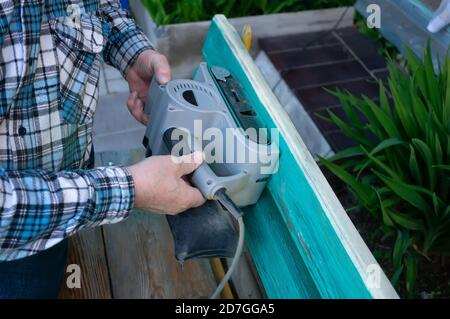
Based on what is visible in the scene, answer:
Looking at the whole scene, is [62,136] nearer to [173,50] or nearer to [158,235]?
[158,235]

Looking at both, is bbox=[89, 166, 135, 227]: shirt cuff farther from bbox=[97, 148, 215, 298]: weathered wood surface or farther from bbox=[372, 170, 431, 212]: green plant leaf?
bbox=[372, 170, 431, 212]: green plant leaf

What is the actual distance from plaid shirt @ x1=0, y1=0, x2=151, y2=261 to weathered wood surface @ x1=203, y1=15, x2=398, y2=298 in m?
0.29

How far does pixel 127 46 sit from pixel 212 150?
1.41 ft

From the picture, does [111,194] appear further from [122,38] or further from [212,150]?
[122,38]

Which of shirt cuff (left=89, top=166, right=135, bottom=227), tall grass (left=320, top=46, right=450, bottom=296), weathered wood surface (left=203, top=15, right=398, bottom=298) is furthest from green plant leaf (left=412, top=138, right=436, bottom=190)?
shirt cuff (left=89, top=166, right=135, bottom=227)

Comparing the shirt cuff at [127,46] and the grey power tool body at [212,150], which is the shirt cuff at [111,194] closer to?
the grey power tool body at [212,150]

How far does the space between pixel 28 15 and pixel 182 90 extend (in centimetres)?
32

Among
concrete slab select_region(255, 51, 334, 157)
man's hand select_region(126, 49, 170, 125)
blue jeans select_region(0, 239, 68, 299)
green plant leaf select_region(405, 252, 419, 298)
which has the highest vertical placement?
man's hand select_region(126, 49, 170, 125)

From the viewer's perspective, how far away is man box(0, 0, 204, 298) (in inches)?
32.9

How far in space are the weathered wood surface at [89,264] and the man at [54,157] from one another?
56 millimetres

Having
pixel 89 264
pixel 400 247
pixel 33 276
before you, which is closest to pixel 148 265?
pixel 89 264

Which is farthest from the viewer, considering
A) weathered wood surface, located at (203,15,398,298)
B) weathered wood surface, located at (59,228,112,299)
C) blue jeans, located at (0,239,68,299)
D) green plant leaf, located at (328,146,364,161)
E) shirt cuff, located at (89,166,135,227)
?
green plant leaf, located at (328,146,364,161)

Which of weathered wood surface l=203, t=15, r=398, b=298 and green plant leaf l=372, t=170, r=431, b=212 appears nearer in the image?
weathered wood surface l=203, t=15, r=398, b=298

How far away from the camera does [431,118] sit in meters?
1.21
